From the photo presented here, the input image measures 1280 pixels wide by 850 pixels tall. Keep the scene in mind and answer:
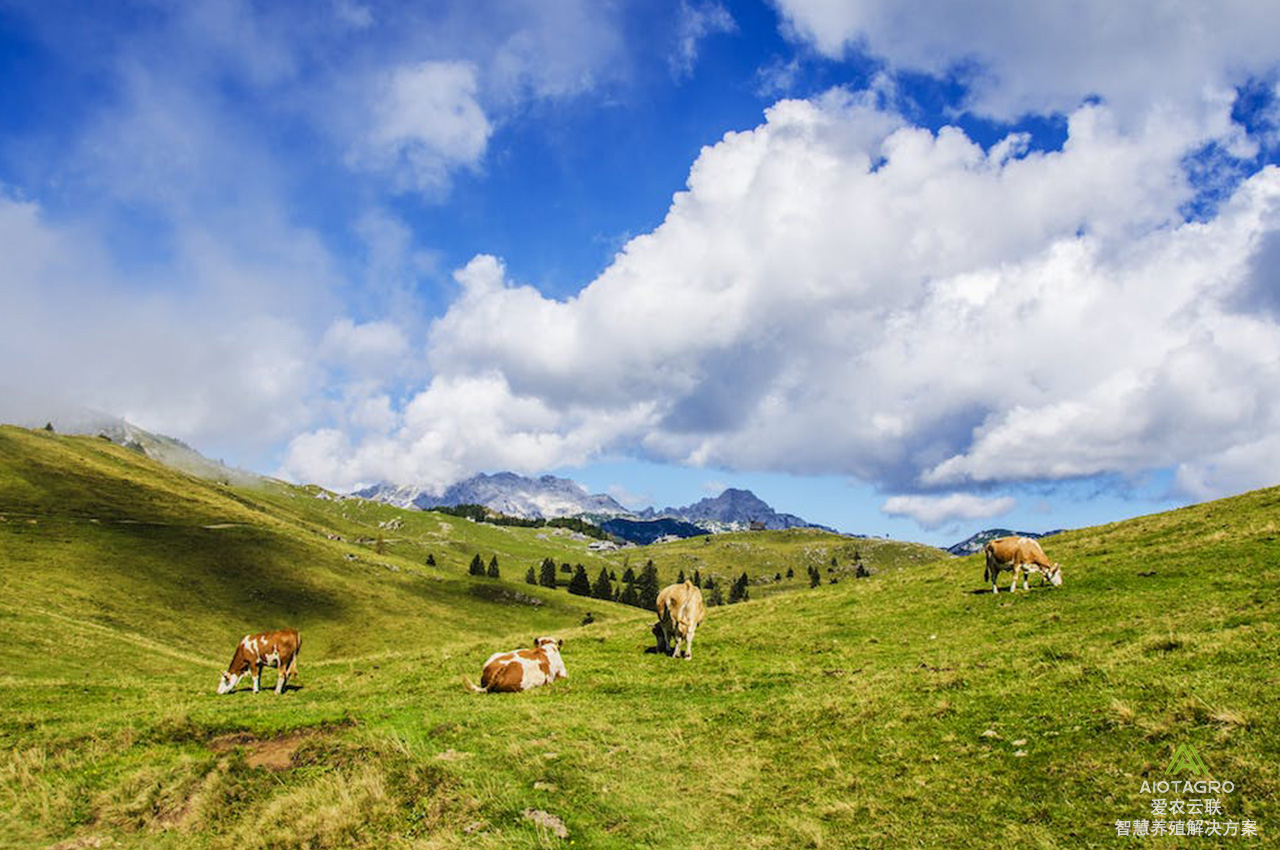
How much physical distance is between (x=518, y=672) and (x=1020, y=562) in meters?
23.4

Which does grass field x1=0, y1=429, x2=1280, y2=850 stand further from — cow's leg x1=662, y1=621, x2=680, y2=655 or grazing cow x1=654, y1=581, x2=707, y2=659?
cow's leg x1=662, y1=621, x2=680, y2=655

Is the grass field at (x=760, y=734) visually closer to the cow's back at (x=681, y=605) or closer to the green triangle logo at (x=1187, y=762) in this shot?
the green triangle logo at (x=1187, y=762)

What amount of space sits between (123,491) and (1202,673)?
212171mm

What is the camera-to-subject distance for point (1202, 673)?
1259 cm

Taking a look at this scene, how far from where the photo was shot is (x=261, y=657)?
88.6 feet

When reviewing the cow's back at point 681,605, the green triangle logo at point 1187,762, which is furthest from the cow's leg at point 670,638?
the green triangle logo at point 1187,762

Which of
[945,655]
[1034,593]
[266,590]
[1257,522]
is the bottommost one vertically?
[266,590]

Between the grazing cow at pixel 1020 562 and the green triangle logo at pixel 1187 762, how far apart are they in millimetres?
21764

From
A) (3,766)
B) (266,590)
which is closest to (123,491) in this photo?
(266,590)

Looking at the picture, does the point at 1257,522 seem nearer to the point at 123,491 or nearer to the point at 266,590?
the point at 266,590

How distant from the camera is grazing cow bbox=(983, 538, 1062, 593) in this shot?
95.7 feet

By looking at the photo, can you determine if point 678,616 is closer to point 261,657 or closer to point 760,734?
point 760,734

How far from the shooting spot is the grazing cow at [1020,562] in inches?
1148

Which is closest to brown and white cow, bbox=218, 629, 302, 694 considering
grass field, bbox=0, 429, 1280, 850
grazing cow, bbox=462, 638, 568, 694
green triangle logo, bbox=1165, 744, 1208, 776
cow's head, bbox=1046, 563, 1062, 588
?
grass field, bbox=0, 429, 1280, 850
